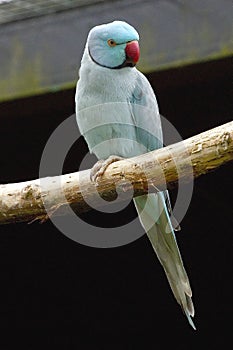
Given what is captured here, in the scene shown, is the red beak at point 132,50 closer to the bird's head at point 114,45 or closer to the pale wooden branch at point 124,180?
the bird's head at point 114,45

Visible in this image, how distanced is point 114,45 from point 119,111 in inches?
7.7

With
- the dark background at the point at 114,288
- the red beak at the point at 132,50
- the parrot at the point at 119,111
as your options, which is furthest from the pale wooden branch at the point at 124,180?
the dark background at the point at 114,288

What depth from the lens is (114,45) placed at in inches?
85.5

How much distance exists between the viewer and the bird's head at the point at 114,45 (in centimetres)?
212

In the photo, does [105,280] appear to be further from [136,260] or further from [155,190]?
[155,190]

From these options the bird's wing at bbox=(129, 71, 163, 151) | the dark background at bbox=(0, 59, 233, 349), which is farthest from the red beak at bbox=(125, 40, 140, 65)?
the dark background at bbox=(0, 59, 233, 349)

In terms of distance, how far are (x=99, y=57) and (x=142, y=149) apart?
308 millimetres

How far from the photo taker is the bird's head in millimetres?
2121

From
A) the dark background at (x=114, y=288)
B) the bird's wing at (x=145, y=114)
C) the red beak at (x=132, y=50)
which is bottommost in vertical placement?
the dark background at (x=114, y=288)

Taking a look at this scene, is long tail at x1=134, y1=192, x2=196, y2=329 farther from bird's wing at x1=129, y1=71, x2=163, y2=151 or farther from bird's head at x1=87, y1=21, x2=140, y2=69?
bird's head at x1=87, y1=21, x2=140, y2=69

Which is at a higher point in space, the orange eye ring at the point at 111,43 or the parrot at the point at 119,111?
the orange eye ring at the point at 111,43

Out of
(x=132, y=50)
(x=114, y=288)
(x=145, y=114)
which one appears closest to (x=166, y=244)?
(x=145, y=114)

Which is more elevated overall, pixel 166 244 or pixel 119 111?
pixel 119 111

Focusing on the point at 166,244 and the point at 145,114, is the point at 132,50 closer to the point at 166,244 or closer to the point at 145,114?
the point at 145,114
